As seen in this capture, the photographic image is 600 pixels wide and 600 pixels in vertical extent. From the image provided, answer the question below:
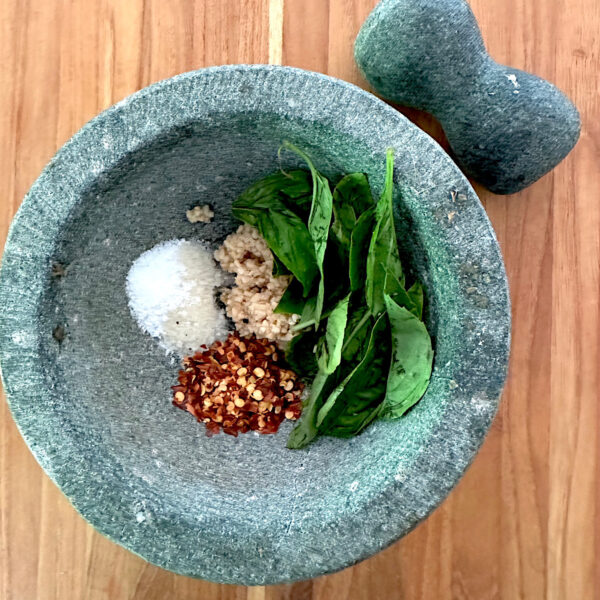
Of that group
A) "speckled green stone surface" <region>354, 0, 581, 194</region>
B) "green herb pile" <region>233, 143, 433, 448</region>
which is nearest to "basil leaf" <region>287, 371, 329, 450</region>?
"green herb pile" <region>233, 143, 433, 448</region>

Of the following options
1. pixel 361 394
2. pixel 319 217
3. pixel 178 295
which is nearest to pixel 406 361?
pixel 361 394

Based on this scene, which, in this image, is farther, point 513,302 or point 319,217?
point 513,302

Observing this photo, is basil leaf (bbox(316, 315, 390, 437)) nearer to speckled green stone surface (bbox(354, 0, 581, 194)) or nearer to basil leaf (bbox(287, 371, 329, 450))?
basil leaf (bbox(287, 371, 329, 450))

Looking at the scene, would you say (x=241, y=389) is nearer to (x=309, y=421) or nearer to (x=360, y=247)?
(x=309, y=421)

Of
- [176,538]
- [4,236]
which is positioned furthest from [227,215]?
[176,538]

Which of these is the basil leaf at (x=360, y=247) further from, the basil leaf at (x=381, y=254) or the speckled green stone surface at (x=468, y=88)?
the speckled green stone surface at (x=468, y=88)

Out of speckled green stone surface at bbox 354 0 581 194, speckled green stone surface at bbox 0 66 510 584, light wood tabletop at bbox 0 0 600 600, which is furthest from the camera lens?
light wood tabletop at bbox 0 0 600 600
